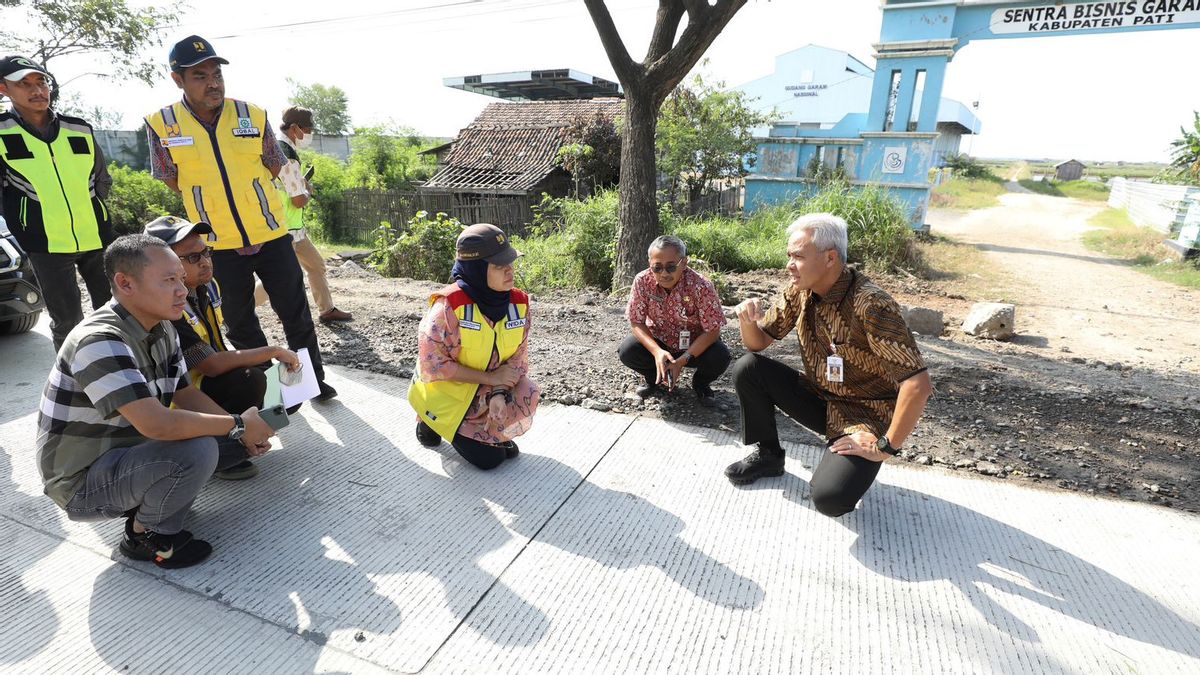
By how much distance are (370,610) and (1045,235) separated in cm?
1930

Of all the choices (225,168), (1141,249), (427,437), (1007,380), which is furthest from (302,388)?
(1141,249)

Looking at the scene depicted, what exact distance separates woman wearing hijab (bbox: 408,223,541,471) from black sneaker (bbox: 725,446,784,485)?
992mm

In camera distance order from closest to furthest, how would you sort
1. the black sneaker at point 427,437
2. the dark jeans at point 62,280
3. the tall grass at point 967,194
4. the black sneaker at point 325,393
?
the black sneaker at point 427,437 → the dark jeans at point 62,280 → the black sneaker at point 325,393 → the tall grass at point 967,194

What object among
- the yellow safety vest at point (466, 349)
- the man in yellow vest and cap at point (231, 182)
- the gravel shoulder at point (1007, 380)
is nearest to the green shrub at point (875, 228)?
the gravel shoulder at point (1007, 380)

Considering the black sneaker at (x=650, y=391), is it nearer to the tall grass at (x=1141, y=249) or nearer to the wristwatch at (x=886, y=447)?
the wristwatch at (x=886, y=447)

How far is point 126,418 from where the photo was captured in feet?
6.26

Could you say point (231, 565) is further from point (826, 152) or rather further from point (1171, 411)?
point (826, 152)

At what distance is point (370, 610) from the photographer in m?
2.00

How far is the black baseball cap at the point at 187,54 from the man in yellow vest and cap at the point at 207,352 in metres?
0.88

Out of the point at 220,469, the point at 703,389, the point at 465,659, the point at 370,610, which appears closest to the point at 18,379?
the point at 220,469

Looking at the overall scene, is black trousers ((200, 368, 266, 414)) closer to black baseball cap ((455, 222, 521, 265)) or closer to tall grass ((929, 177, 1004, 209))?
black baseball cap ((455, 222, 521, 265))

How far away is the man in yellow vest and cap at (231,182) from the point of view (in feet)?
9.91

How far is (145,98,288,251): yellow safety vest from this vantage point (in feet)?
10.0

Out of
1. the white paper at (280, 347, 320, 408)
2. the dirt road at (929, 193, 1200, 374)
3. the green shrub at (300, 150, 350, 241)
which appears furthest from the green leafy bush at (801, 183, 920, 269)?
the green shrub at (300, 150, 350, 241)
